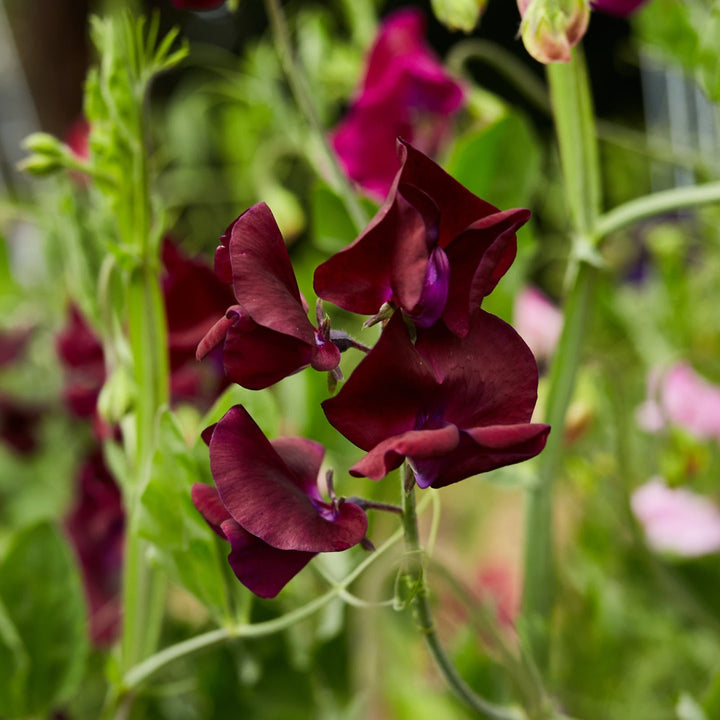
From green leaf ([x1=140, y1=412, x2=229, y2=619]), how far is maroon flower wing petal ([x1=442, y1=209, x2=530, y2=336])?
137 mm

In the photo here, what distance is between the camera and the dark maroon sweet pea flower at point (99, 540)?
0.52 metres

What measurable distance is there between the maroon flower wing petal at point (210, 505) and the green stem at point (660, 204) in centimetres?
20

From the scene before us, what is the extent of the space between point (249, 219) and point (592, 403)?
A: 347 mm

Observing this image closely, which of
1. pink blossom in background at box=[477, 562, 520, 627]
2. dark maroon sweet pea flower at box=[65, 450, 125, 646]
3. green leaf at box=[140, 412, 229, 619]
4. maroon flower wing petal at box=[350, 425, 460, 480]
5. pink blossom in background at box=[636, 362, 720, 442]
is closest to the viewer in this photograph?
maroon flower wing petal at box=[350, 425, 460, 480]

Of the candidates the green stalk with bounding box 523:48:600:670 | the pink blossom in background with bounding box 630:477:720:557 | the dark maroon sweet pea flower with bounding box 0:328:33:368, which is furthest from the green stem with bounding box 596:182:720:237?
the dark maroon sweet pea flower with bounding box 0:328:33:368

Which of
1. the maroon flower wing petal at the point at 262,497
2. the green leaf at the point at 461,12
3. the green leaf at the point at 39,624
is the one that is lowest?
the green leaf at the point at 39,624

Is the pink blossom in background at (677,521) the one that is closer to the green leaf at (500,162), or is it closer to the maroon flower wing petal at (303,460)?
the green leaf at (500,162)

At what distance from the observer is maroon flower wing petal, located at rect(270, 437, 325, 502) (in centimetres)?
24

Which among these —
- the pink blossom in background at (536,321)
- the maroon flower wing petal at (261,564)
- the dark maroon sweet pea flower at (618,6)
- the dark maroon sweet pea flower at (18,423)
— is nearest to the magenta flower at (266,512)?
the maroon flower wing petal at (261,564)

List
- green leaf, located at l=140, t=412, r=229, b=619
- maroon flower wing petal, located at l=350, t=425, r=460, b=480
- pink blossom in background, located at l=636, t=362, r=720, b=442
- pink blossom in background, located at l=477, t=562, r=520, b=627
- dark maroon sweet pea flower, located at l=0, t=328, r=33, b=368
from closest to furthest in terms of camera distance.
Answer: maroon flower wing petal, located at l=350, t=425, r=460, b=480 → green leaf, located at l=140, t=412, r=229, b=619 → pink blossom in background, located at l=636, t=362, r=720, b=442 → dark maroon sweet pea flower, located at l=0, t=328, r=33, b=368 → pink blossom in background, located at l=477, t=562, r=520, b=627

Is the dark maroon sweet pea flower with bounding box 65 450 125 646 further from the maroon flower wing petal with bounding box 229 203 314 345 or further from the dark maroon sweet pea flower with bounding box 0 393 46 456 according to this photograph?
the maroon flower wing petal with bounding box 229 203 314 345

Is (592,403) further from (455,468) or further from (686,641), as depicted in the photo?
(455,468)

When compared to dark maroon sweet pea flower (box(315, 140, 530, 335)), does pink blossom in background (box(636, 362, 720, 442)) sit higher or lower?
lower

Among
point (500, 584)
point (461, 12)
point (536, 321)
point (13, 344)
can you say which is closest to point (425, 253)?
point (461, 12)
